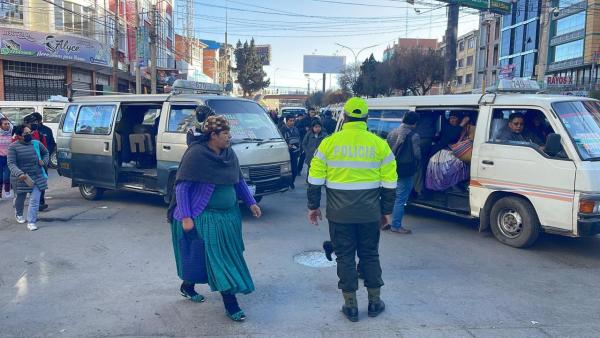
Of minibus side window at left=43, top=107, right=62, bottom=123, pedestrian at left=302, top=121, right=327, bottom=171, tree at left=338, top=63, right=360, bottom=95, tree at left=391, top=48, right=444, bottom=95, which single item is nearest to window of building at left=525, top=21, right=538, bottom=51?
tree at left=338, top=63, right=360, bottom=95

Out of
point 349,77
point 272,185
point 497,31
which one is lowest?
point 272,185

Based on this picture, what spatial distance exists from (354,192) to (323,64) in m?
63.3

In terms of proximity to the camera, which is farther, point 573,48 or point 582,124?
point 573,48

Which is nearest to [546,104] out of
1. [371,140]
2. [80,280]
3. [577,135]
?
[577,135]

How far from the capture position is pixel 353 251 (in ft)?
13.3

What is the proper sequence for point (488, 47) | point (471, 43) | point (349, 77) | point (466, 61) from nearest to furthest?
point (349, 77) → point (488, 47) → point (471, 43) → point (466, 61)

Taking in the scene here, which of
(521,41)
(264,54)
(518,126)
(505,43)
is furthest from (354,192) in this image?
(264,54)

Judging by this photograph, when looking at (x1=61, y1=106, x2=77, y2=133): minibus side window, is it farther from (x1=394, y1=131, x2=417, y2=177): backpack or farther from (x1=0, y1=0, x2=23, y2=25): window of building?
(x1=0, y1=0, x2=23, y2=25): window of building

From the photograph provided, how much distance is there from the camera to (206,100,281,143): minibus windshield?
7973 millimetres

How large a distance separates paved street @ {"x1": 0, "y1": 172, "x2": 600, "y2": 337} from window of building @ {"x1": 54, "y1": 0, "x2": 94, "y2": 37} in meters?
20.4

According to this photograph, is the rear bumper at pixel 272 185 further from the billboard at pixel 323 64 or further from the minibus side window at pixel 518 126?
the billboard at pixel 323 64

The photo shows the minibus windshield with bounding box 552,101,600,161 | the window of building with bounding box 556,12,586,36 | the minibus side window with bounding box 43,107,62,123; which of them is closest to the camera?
the minibus windshield with bounding box 552,101,600,161

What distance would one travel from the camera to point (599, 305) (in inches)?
177

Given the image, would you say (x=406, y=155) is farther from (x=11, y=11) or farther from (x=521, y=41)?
(x=521, y=41)
